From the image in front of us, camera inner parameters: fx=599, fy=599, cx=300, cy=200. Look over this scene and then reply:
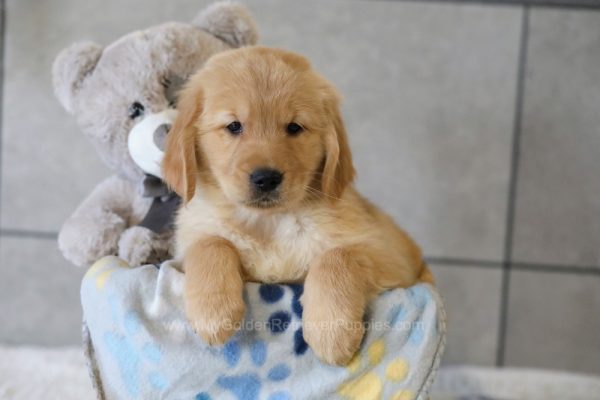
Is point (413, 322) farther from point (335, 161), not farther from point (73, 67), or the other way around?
point (73, 67)

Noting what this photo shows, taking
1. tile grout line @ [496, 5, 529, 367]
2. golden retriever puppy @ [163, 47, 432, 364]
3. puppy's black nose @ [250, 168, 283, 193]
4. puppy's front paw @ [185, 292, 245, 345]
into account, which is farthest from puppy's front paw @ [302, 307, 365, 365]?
tile grout line @ [496, 5, 529, 367]

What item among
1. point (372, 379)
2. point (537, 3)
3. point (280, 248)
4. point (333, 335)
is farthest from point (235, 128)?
point (537, 3)

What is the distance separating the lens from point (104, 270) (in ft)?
4.24

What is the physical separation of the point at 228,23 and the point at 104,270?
0.79 metres

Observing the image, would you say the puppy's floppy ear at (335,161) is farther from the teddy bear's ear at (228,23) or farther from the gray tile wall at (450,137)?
the gray tile wall at (450,137)

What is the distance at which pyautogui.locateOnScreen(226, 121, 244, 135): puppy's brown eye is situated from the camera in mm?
1401

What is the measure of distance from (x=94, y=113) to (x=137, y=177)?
202 mm

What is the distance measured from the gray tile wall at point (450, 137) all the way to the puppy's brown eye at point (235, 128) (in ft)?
3.25

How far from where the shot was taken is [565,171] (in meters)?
2.36

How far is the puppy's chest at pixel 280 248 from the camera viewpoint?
1411mm

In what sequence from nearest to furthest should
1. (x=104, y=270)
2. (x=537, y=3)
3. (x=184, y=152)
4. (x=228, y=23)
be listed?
(x=104, y=270)
(x=184, y=152)
(x=228, y=23)
(x=537, y=3)

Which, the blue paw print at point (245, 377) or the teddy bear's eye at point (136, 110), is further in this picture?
the teddy bear's eye at point (136, 110)

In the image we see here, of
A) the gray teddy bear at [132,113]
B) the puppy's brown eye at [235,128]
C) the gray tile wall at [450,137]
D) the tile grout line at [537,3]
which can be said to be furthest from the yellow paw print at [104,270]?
the tile grout line at [537,3]

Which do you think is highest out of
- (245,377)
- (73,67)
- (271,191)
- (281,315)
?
(73,67)
